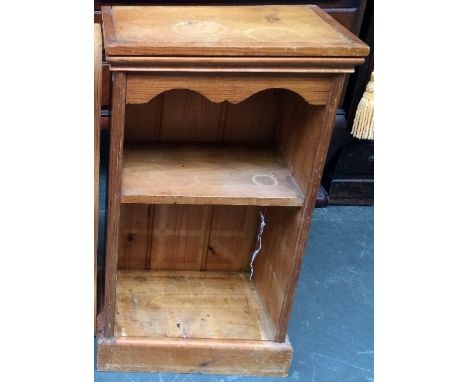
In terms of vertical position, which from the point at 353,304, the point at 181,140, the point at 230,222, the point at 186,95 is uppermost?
the point at 186,95

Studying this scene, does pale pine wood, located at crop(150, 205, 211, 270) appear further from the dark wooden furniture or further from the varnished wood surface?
the dark wooden furniture

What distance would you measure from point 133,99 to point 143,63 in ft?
0.24

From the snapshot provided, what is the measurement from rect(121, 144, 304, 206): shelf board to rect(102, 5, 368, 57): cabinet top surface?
0.29 m

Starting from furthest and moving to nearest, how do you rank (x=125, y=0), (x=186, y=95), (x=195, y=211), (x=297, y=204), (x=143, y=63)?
(x=125, y=0) < (x=195, y=211) < (x=186, y=95) < (x=297, y=204) < (x=143, y=63)

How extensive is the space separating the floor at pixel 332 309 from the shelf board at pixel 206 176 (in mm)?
443

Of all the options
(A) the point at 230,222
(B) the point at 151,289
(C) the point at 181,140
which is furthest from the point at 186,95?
(B) the point at 151,289

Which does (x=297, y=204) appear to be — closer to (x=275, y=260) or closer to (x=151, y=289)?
(x=275, y=260)

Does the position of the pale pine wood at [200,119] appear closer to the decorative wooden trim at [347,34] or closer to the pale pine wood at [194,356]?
the decorative wooden trim at [347,34]

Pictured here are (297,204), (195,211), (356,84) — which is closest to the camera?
(297,204)

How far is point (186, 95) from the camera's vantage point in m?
1.30

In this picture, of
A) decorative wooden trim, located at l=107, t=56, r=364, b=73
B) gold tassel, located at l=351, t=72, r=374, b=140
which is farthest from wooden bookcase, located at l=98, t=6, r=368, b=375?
gold tassel, located at l=351, t=72, r=374, b=140

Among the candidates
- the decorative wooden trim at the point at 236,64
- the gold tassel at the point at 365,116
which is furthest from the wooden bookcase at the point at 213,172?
the gold tassel at the point at 365,116

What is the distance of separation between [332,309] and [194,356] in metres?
0.43

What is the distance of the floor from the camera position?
135 cm
